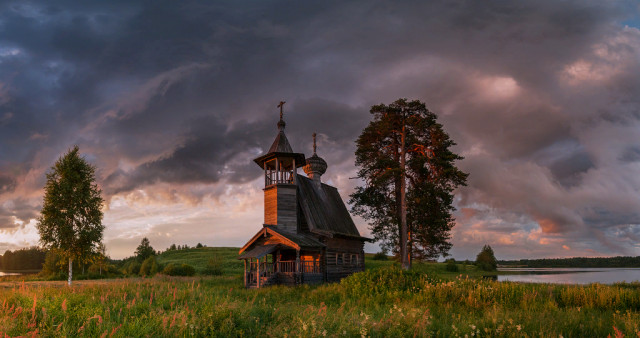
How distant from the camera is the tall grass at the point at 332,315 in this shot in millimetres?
7316

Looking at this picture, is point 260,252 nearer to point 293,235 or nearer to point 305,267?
point 293,235

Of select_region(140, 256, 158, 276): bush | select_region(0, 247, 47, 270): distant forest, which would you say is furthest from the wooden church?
select_region(0, 247, 47, 270): distant forest

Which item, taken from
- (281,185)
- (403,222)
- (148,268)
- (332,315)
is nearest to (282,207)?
(281,185)

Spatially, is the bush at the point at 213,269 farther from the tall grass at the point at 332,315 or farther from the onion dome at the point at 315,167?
the tall grass at the point at 332,315

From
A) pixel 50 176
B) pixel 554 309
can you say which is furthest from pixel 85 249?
pixel 554 309

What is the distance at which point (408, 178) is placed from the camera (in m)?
33.3

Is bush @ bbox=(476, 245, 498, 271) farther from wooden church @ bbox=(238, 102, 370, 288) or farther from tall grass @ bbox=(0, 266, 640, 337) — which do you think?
tall grass @ bbox=(0, 266, 640, 337)

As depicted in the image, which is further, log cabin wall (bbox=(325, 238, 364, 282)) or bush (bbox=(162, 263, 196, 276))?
bush (bbox=(162, 263, 196, 276))

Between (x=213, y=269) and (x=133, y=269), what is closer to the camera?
(x=133, y=269)

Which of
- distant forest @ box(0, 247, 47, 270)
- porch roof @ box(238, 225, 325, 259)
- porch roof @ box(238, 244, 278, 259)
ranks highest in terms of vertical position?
porch roof @ box(238, 225, 325, 259)

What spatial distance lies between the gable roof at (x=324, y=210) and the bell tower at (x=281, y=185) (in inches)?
44.1

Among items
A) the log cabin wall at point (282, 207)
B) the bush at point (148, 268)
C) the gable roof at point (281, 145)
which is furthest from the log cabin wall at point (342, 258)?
the bush at point (148, 268)

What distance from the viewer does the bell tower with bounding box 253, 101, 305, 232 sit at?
31.2 m

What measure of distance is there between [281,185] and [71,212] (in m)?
14.8
